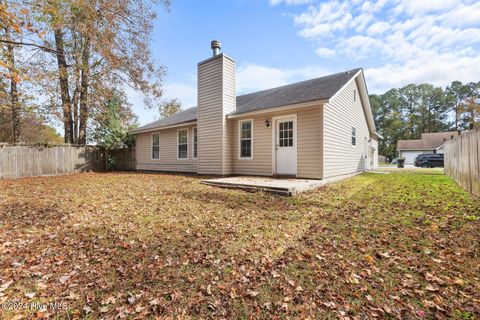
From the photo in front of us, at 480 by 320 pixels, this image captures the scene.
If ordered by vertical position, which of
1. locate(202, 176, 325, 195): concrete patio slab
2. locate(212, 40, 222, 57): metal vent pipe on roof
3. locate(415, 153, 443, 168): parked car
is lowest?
locate(202, 176, 325, 195): concrete patio slab

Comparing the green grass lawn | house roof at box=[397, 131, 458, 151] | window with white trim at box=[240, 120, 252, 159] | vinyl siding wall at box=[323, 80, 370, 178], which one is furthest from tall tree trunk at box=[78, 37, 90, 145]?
house roof at box=[397, 131, 458, 151]

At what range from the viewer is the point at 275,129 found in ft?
29.4

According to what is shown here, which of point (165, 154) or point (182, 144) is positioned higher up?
point (182, 144)

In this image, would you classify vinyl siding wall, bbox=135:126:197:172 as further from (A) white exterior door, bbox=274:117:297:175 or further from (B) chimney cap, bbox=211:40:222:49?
(A) white exterior door, bbox=274:117:297:175

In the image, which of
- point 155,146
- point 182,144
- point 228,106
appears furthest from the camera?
point 155,146

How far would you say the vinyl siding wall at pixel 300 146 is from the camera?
7.91 m

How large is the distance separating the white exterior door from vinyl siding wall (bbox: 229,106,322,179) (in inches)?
8.0

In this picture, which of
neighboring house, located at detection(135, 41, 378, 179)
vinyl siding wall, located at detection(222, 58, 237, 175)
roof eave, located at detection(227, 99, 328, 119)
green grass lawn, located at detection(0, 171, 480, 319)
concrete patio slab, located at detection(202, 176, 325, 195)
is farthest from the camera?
vinyl siding wall, located at detection(222, 58, 237, 175)

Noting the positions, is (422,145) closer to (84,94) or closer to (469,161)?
(469,161)

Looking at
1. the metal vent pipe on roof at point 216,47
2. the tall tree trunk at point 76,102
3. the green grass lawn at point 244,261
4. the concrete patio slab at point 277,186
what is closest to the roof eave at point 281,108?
the concrete patio slab at point 277,186

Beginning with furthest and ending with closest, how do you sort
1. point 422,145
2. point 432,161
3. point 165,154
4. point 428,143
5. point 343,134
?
point 422,145 → point 428,143 → point 432,161 → point 165,154 → point 343,134

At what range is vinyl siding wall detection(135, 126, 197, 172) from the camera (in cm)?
1222

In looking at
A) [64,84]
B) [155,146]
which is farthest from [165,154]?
[64,84]

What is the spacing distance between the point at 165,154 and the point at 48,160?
5.89 m
